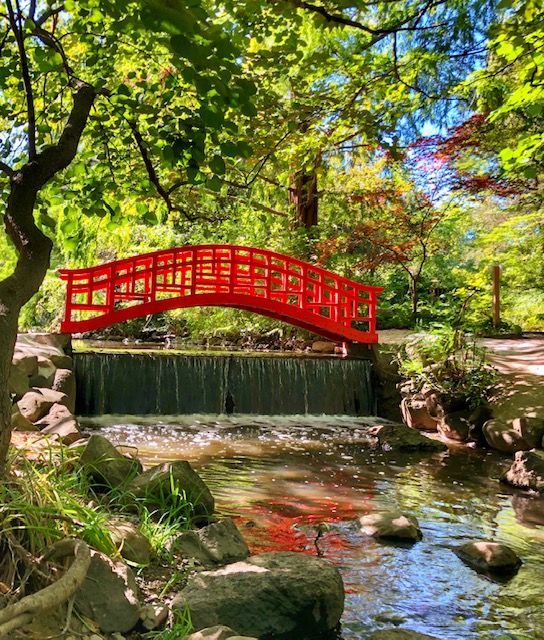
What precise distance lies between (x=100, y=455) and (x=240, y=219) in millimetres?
12486

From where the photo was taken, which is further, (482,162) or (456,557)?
(482,162)

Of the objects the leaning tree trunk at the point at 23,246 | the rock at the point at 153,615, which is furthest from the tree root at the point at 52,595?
the leaning tree trunk at the point at 23,246

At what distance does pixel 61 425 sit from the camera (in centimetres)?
620

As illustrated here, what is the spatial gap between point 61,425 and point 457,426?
5.67 meters

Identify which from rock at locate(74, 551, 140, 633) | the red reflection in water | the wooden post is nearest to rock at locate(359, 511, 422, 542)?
the red reflection in water

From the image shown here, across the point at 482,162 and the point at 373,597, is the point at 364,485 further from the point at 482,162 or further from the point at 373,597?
the point at 482,162

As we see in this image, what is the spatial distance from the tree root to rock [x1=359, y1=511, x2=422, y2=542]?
2814 mm

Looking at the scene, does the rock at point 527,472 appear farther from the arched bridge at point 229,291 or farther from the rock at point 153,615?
the arched bridge at point 229,291

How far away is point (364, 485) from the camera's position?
Answer: 20.6ft

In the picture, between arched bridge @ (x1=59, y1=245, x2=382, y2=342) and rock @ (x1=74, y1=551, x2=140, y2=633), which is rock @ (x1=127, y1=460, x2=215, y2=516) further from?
arched bridge @ (x1=59, y1=245, x2=382, y2=342)

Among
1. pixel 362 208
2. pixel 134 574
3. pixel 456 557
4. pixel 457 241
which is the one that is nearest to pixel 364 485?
pixel 456 557

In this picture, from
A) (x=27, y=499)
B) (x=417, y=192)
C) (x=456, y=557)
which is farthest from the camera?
(x=417, y=192)

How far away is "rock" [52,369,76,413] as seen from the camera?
8.73 metres

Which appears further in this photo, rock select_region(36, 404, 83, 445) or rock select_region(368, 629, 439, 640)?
rock select_region(36, 404, 83, 445)
